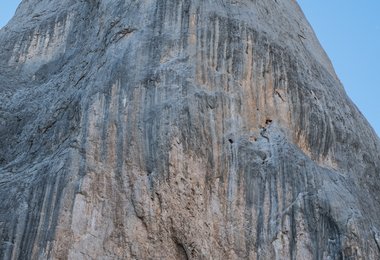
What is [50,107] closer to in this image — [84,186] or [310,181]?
[84,186]

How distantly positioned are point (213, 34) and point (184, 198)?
15.7 feet

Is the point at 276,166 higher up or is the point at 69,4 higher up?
the point at 69,4

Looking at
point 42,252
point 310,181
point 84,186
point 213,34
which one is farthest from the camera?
point 213,34

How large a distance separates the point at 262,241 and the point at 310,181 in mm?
1851

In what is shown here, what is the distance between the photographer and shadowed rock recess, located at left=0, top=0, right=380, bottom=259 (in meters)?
13.6

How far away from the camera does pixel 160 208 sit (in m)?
13.8

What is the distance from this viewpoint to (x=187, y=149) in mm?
14289

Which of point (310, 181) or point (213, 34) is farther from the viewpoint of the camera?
point (213, 34)

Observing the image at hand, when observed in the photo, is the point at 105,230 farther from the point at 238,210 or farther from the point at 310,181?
the point at 310,181

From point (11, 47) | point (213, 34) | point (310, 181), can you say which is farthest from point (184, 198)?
point (11, 47)

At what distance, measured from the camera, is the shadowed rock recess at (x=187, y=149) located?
44.5 ft

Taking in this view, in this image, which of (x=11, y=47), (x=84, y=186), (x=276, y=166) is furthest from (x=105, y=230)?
(x=11, y=47)

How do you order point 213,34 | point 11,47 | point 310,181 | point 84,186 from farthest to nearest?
point 11,47, point 213,34, point 310,181, point 84,186

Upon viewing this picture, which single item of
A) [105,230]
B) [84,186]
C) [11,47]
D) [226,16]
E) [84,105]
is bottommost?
[105,230]
